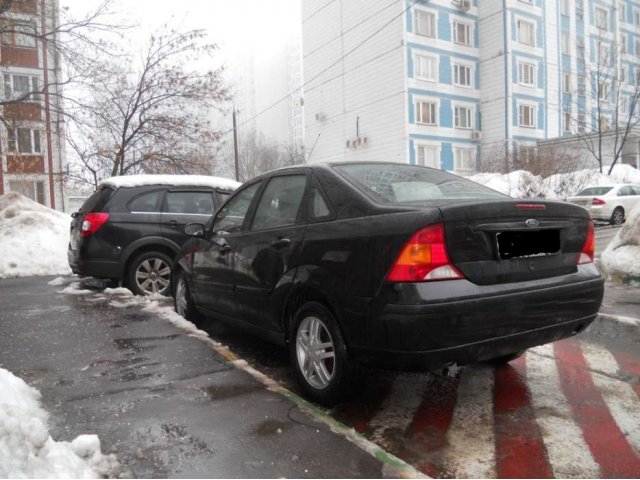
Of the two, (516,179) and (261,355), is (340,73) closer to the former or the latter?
(516,179)

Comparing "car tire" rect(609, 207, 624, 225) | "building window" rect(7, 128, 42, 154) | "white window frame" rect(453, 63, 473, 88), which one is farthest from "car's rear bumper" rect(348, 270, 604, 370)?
"white window frame" rect(453, 63, 473, 88)

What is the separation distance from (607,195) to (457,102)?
56.3 feet

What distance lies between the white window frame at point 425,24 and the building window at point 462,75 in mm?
2831

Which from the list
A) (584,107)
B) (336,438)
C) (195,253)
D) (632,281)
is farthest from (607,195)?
(584,107)

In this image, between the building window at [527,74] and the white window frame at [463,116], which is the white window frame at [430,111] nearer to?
the white window frame at [463,116]

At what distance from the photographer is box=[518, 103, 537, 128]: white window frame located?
3428cm

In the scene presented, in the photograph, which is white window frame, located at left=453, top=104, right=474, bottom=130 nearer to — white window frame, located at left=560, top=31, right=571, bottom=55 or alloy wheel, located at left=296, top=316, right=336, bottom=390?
white window frame, located at left=560, top=31, right=571, bottom=55

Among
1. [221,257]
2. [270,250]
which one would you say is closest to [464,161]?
[221,257]

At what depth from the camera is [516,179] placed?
22422mm

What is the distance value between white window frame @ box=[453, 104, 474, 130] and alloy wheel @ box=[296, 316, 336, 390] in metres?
31.8

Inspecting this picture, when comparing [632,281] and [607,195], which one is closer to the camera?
[632,281]

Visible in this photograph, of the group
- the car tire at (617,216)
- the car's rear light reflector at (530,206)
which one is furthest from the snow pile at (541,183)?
the car's rear light reflector at (530,206)

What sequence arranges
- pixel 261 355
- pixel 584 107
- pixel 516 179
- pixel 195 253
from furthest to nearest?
pixel 584 107 < pixel 516 179 < pixel 195 253 < pixel 261 355

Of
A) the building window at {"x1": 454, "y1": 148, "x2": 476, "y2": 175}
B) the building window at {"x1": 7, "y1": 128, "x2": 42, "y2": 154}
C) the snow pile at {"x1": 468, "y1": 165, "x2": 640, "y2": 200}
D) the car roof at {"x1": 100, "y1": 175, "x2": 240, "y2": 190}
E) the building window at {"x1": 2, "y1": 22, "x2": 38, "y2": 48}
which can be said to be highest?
the building window at {"x1": 2, "y1": 22, "x2": 38, "y2": 48}
